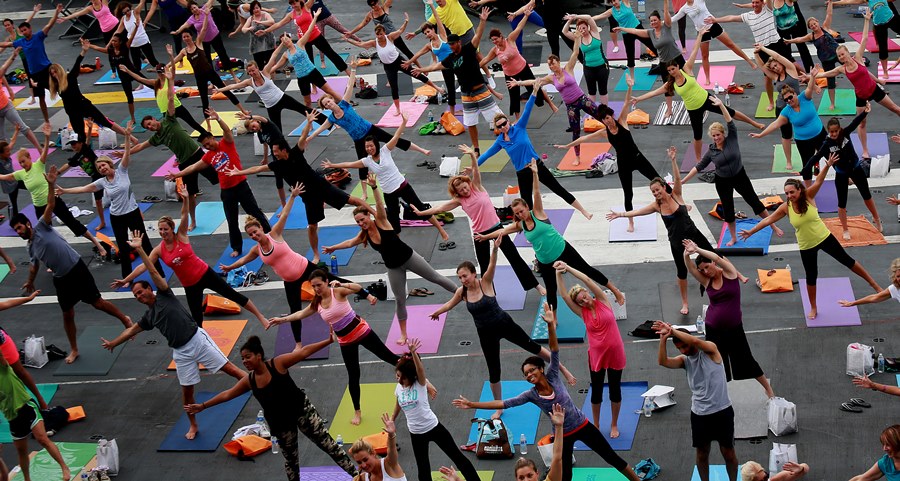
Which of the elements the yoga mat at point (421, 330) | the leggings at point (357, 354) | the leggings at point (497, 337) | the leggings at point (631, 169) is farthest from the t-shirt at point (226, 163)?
the leggings at point (497, 337)

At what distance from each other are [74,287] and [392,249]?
398 cm

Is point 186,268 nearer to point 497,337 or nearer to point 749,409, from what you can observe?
point 497,337

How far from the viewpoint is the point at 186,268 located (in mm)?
13984

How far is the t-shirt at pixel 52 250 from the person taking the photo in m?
14.5

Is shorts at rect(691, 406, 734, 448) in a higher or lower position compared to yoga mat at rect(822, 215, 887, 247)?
higher

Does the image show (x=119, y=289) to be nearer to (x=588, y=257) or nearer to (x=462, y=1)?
(x=588, y=257)

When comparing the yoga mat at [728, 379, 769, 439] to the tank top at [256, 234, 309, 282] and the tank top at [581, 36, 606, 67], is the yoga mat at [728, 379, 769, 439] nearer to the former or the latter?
the tank top at [256, 234, 309, 282]

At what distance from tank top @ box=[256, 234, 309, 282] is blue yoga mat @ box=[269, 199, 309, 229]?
12.5 feet

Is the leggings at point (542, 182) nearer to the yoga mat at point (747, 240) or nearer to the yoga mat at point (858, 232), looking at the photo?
the yoga mat at point (747, 240)

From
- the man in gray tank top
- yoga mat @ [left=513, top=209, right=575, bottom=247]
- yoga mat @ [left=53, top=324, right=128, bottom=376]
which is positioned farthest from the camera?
yoga mat @ [left=513, top=209, right=575, bottom=247]

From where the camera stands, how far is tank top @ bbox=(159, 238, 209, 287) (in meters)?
13.9

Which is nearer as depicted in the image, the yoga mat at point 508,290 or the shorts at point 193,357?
the shorts at point 193,357

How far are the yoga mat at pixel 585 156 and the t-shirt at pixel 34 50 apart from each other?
30.0ft

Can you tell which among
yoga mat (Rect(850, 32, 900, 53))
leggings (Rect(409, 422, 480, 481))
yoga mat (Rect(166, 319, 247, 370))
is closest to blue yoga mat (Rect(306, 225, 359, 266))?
yoga mat (Rect(166, 319, 247, 370))
